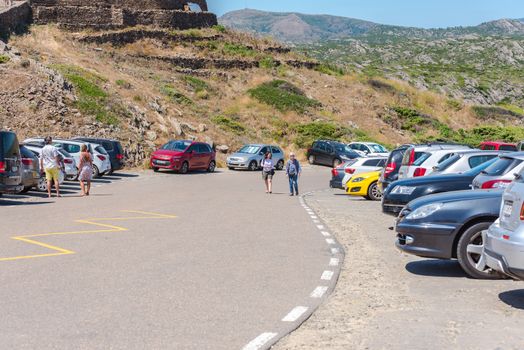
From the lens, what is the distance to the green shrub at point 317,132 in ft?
175

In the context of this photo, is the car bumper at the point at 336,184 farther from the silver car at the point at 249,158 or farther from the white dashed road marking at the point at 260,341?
the white dashed road marking at the point at 260,341

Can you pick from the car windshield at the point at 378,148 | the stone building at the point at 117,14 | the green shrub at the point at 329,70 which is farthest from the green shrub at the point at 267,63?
the car windshield at the point at 378,148

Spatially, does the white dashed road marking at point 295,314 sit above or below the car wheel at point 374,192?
above

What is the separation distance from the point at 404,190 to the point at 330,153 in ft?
107

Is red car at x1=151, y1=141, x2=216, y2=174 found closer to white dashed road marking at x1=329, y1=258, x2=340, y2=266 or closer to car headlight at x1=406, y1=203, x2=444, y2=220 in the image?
white dashed road marking at x1=329, y1=258, x2=340, y2=266

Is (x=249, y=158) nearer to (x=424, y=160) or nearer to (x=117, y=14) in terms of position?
(x=424, y=160)

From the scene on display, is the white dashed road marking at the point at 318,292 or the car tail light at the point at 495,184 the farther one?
the car tail light at the point at 495,184

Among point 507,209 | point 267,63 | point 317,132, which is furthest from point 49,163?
point 267,63

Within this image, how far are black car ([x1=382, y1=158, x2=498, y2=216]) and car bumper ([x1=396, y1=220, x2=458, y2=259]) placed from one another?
3464 mm

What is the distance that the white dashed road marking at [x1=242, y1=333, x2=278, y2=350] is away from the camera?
6.54 metres

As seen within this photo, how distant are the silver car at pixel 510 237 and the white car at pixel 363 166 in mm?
17934

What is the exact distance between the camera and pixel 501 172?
13844mm

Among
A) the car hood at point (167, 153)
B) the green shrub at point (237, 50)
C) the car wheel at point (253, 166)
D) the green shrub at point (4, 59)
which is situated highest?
the green shrub at point (237, 50)

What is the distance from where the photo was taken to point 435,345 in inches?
264
